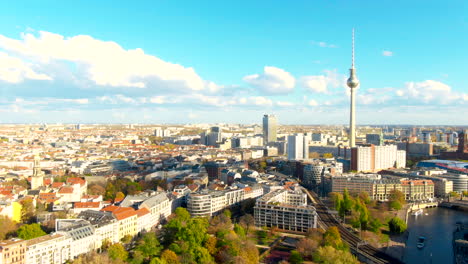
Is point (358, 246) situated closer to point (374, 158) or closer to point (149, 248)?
point (149, 248)

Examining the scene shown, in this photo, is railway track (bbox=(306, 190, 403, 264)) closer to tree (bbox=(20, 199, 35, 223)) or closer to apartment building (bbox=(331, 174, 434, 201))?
apartment building (bbox=(331, 174, 434, 201))

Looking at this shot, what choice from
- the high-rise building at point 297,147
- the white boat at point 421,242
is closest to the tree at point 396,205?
the white boat at point 421,242

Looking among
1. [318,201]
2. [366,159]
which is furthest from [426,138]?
[318,201]

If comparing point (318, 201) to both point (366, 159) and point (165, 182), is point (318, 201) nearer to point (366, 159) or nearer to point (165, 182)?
point (165, 182)

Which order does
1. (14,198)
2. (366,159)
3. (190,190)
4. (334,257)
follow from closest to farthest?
(334,257) < (14,198) < (190,190) < (366,159)

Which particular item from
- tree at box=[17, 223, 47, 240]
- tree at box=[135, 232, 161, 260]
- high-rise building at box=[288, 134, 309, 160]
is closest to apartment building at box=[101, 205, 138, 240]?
tree at box=[135, 232, 161, 260]
